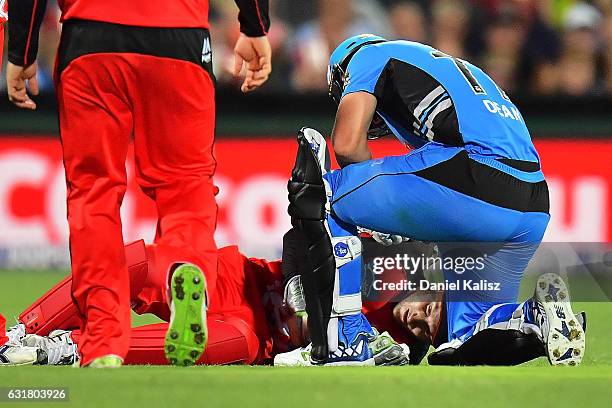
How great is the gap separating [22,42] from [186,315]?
121 centimetres

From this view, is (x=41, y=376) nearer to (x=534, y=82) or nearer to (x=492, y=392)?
(x=492, y=392)

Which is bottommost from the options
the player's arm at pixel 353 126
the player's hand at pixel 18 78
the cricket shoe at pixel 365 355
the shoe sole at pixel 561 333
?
the cricket shoe at pixel 365 355

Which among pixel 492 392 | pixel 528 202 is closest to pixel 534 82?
pixel 528 202

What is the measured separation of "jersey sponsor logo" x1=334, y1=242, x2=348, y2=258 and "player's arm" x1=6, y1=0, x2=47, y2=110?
136 cm

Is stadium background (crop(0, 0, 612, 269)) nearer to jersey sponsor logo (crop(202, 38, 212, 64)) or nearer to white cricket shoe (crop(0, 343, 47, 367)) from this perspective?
white cricket shoe (crop(0, 343, 47, 367))

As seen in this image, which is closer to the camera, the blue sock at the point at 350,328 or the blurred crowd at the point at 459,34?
the blue sock at the point at 350,328

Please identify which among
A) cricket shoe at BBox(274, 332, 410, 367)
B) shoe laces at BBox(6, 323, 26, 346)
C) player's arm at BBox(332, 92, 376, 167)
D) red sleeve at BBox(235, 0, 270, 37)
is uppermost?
red sleeve at BBox(235, 0, 270, 37)

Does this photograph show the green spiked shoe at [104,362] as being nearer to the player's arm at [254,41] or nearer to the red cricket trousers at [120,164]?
the red cricket trousers at [120,164]

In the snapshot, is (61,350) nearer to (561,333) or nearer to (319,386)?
(319,386)

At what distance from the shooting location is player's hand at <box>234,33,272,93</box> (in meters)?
5.07

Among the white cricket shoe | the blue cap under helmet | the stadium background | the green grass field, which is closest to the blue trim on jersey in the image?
the blue cap under helmet

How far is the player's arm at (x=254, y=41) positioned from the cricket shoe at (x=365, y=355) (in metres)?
1.10

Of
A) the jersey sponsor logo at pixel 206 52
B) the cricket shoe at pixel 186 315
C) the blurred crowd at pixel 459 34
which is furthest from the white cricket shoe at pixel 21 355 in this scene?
the blurred crowd at pixel 459 34

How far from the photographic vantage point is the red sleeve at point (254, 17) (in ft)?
16.3
